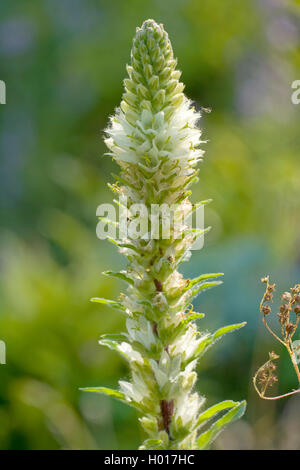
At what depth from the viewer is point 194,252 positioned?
3.61 metres

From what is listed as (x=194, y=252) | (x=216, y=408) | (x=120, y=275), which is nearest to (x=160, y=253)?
(x=120, y=275)

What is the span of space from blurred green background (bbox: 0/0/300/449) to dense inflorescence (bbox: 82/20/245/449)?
1475mm

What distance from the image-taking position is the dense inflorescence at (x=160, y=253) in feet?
3.62

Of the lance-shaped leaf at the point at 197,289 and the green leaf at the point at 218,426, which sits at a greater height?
the lance-shaped leaf at the point at 197,289

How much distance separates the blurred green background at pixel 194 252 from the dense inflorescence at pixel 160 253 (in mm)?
1475

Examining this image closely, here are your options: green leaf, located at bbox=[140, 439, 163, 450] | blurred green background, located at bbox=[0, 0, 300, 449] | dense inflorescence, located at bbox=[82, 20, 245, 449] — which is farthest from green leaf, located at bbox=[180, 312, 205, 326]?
blurred green background, located at bbox=[0, 0, 300, 449]

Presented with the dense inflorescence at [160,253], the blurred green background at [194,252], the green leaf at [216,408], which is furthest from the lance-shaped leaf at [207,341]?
the blurred green background at [194,252]

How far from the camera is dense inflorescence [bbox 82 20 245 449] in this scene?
1.10m

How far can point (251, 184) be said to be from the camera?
3910 millimetres

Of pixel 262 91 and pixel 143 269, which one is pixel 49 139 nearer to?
pixel 262 91

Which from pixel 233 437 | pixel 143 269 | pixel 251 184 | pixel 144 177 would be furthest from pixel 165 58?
pixel 251 184

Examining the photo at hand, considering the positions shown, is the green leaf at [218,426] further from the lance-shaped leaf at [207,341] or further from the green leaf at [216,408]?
the lance-shaped leaf at [207,341]

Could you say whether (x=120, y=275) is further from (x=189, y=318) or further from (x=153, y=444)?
(x=153, y=444)

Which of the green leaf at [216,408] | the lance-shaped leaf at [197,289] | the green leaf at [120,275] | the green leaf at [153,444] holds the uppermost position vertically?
the green leaf at [120,275]
